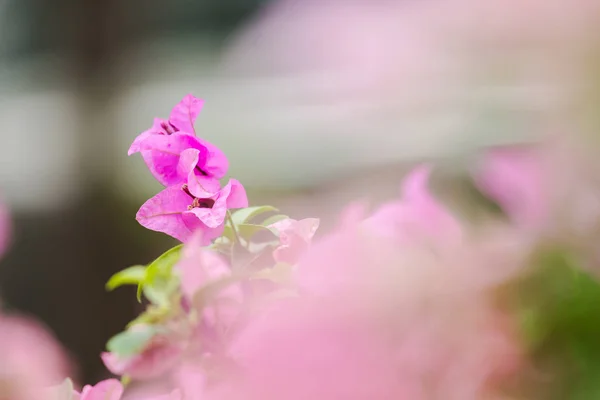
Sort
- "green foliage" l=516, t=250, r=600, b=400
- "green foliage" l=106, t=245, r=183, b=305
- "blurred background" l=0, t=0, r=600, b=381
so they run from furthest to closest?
"blurred background" l=0, t=0, r=600, b=381
"green foliage" l=106, t=245, r=183, b=305
"green foliage" l=516, t=250, r=600, b=400

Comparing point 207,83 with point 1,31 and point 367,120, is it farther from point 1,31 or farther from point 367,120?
point 367,120

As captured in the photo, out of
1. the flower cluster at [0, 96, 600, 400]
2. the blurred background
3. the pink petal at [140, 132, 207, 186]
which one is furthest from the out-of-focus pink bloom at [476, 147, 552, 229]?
Result: the blurred background

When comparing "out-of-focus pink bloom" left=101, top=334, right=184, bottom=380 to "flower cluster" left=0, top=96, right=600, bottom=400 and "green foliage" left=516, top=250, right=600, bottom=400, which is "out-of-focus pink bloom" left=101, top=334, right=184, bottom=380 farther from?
"green foliage" left=516, top=250, right=600, bottom=400

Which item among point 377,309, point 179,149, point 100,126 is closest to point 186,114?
point 179,149

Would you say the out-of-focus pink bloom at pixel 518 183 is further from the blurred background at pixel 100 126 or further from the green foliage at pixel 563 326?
the blurred background at pixel 100 126

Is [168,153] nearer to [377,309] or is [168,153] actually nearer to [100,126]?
[377,309]

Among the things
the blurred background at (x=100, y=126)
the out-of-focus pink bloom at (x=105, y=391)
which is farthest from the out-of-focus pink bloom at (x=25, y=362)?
the blurred background at (x=100, y=126)
